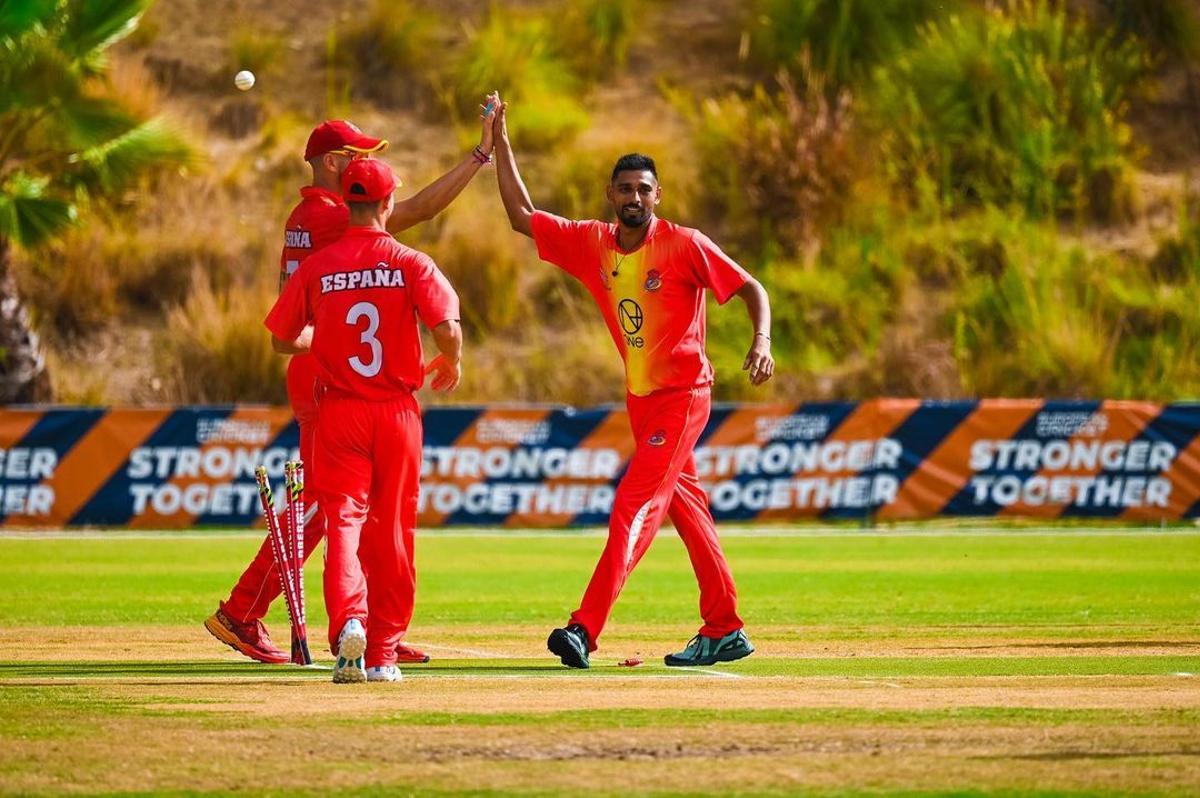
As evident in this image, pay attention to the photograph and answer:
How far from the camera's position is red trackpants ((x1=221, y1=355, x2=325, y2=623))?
10492 mm

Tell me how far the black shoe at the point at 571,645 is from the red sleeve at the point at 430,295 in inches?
60.1

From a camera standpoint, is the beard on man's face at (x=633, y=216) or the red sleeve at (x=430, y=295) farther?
the beard on man's face at (x=633, y=216)

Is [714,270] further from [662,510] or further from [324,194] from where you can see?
[324,194]

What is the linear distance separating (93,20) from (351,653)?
19020 millimetres

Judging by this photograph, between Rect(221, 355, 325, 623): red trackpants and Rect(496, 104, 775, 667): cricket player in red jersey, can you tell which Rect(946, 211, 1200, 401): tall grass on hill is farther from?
Rect(221, 355, 325, 623): red trackpants

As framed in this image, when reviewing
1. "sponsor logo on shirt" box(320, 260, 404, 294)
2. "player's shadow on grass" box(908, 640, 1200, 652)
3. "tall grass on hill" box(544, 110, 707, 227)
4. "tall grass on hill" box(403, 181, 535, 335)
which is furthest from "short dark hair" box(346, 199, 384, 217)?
"tall grass on hill" box(544, 110, 707, 227)

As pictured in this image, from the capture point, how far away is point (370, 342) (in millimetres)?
9562

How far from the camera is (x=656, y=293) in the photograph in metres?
10.3

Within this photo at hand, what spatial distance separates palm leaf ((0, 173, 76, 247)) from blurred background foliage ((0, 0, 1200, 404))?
0.95 meters

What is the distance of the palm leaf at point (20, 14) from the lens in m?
25.7

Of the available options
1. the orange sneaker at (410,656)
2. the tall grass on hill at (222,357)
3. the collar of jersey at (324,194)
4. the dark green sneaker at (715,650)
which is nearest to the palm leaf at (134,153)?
the tall grass on hill at (222,357)

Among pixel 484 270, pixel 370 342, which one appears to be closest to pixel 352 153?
pixel 370 342

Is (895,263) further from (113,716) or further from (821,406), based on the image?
(113,716)

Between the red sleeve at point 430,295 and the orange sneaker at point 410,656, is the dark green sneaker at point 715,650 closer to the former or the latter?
the orange sneaker at point 410,656
